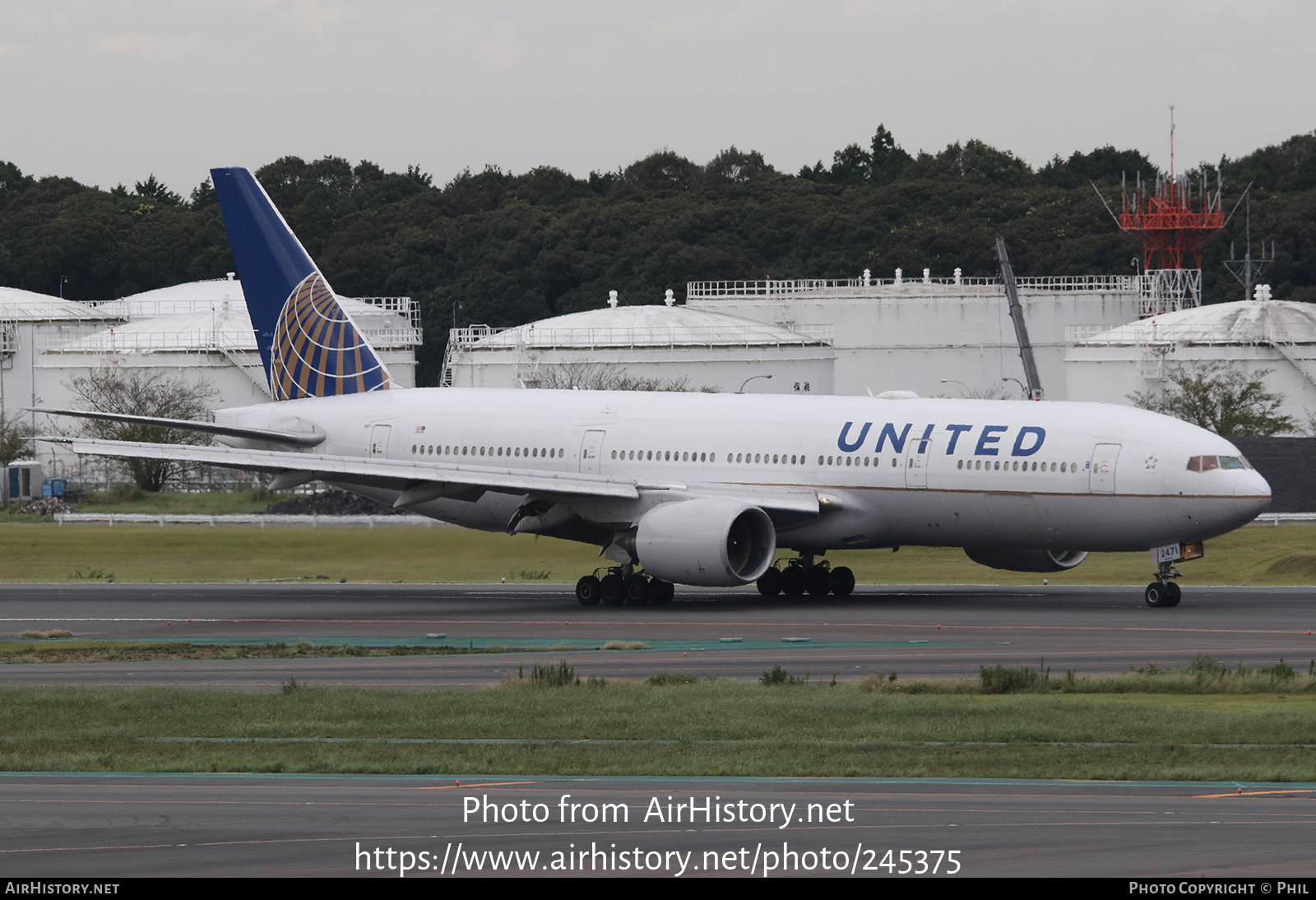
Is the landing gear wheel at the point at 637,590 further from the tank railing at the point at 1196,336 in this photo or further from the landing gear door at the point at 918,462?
the tank railing at the point at 1196,336

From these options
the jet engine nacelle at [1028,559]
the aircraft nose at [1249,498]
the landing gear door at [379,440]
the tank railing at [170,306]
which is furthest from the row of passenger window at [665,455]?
the tank railing at [170,306]

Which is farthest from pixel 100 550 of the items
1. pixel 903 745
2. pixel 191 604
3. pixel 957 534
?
pixel 903 745

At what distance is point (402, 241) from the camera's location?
151125mm

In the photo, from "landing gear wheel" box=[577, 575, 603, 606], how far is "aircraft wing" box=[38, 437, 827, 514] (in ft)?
6.53

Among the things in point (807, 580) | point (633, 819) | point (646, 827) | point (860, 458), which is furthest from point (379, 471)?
→ point (646, 827)

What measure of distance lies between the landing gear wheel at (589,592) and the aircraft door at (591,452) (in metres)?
3.28

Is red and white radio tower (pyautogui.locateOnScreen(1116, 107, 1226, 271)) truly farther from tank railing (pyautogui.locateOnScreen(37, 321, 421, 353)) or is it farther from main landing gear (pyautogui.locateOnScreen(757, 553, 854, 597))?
main landing gear (pyautogui.locateOnScreen(757, 553, 854, 597))

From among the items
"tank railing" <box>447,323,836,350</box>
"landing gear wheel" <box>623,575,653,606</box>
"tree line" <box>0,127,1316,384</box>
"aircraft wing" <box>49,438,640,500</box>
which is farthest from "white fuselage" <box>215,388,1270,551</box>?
"tree line" <box>0,127,1316,384</box>

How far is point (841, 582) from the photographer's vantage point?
4359 cm

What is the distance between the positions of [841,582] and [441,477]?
9425mm

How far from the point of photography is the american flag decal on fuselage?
49.8m

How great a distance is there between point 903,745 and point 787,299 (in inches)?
3596

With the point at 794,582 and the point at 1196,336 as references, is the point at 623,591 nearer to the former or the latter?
the point at 794,582

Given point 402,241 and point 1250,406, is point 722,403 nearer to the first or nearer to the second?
point 1250,406
